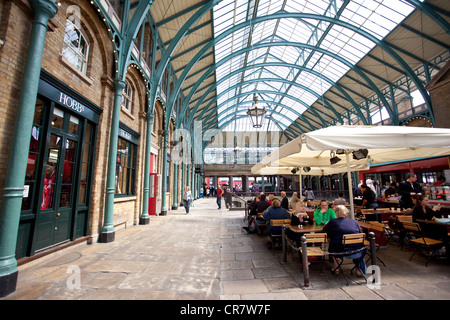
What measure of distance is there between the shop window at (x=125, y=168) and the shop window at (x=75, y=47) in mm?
2461

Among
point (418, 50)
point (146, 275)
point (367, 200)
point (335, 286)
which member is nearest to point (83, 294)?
point (146, 275)

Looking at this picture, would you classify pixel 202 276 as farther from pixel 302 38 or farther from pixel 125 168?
pixel 302 38

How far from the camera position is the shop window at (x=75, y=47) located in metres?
4.80

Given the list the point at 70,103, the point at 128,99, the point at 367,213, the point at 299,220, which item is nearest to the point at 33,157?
the point at 70,103

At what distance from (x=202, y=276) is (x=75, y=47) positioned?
6.00 metres

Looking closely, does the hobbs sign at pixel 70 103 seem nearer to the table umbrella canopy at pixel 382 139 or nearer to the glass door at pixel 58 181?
the glass door at pixel 58 181

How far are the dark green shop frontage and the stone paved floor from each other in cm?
46

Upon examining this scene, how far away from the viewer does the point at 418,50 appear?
1270 centimetres

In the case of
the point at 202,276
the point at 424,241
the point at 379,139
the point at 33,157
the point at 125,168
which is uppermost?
the point at 379,139

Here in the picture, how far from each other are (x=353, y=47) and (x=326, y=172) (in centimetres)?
1230

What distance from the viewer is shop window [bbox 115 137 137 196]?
7.02 m

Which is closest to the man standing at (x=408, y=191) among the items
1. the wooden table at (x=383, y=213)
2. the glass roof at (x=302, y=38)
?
the wooden table at (x=383, y=213)

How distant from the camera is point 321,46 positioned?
18062 millimetres

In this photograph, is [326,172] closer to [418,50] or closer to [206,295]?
[206,295]
